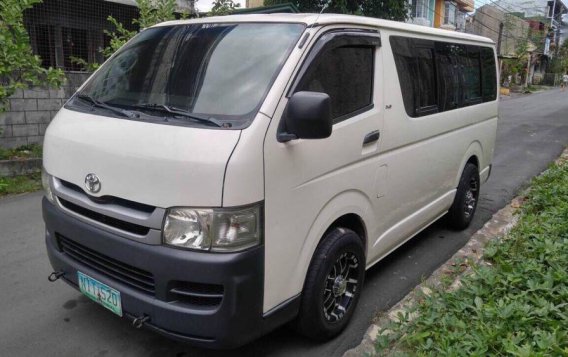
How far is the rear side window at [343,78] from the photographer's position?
286 cm

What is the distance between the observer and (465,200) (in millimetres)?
5145

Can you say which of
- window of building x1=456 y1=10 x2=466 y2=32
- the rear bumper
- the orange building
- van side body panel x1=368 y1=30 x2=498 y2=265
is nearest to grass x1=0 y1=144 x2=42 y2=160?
the rear bumper

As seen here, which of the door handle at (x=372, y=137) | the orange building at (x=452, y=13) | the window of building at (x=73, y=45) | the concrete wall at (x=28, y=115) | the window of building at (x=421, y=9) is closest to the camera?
the door handle at (x=372, y=137)

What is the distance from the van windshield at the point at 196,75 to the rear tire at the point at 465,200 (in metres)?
2.92

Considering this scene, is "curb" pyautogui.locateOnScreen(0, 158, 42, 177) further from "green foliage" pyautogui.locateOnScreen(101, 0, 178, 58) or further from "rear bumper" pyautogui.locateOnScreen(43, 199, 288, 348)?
"rear bumper" pyautogui.locateOnScreen(43, 199, 288, 348)

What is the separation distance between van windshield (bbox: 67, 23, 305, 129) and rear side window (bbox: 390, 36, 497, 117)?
3.88ft

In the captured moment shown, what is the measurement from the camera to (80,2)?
10.5m

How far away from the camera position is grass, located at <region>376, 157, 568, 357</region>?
2.58 metres

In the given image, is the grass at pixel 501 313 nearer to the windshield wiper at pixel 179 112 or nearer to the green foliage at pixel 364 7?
the windshield wiper at pixel 179 112

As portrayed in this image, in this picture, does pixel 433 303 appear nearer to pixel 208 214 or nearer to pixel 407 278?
pixel 407 278

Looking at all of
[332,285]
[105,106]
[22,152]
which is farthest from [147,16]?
[332,285]

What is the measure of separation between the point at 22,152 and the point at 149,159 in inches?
235

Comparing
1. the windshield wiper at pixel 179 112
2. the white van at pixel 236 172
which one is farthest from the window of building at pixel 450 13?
the windshield wiper at pixel 179 112

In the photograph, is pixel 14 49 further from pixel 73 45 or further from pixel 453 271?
pixel 453 271
